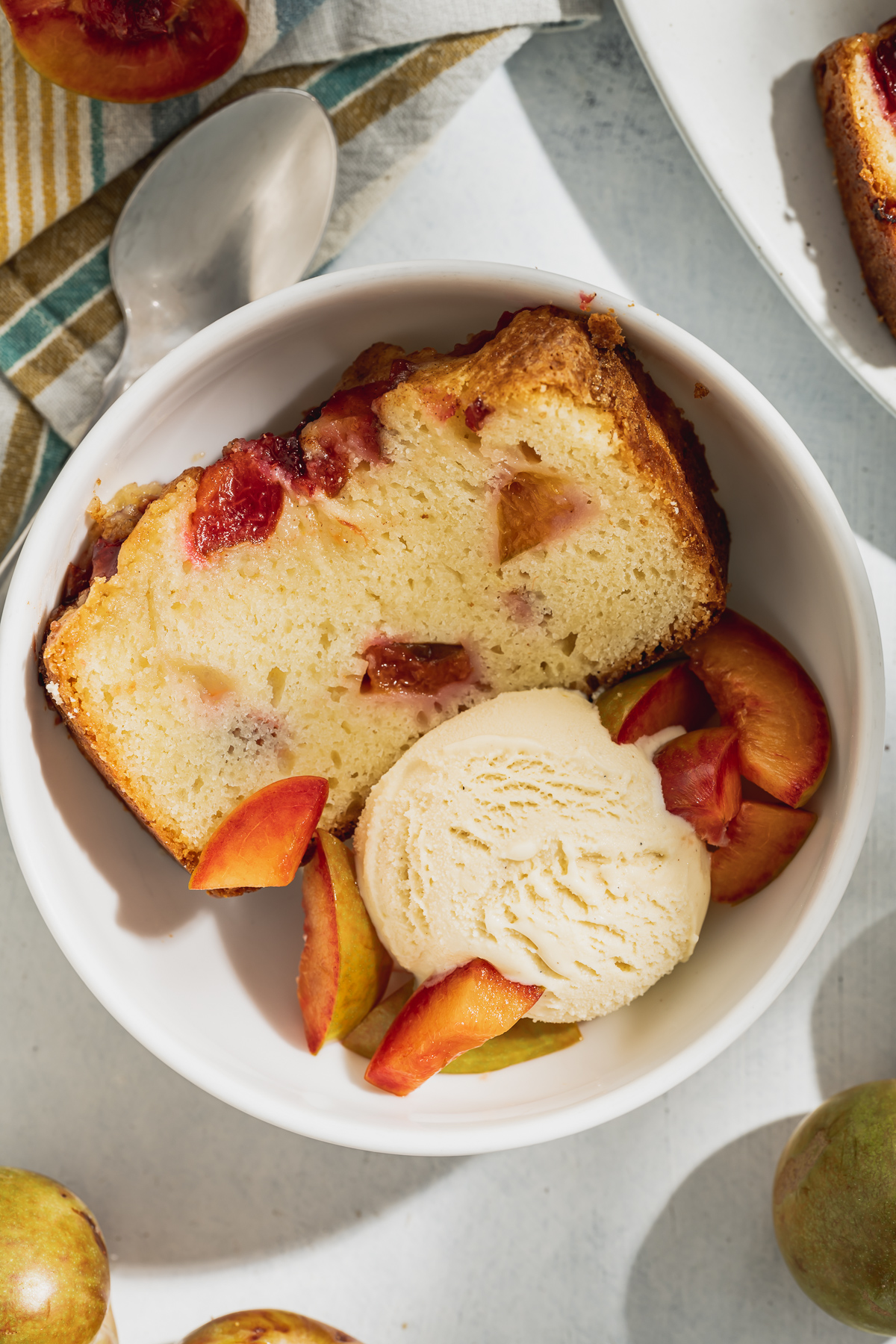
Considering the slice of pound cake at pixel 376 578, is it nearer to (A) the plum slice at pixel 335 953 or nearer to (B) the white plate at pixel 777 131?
(A) the plum slice at pixel 335 953

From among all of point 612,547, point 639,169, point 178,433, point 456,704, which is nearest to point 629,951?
point 456,704

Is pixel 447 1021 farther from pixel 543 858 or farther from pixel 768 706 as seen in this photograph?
pixel 768 706

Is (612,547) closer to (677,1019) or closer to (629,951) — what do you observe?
(629,951)

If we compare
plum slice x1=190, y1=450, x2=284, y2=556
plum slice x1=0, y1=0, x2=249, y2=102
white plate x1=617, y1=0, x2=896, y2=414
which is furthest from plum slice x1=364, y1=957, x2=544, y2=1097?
plum slice x1=0, y1=0, x2=249, y2=102

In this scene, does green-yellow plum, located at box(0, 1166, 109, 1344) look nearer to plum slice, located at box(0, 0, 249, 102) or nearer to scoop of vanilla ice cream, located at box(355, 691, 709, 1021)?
scoop of vanilla ice cream, located at box(355, 691, 709, 1021)

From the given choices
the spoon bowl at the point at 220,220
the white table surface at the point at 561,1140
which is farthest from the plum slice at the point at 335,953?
the spoon bowl at the point at 220,220
